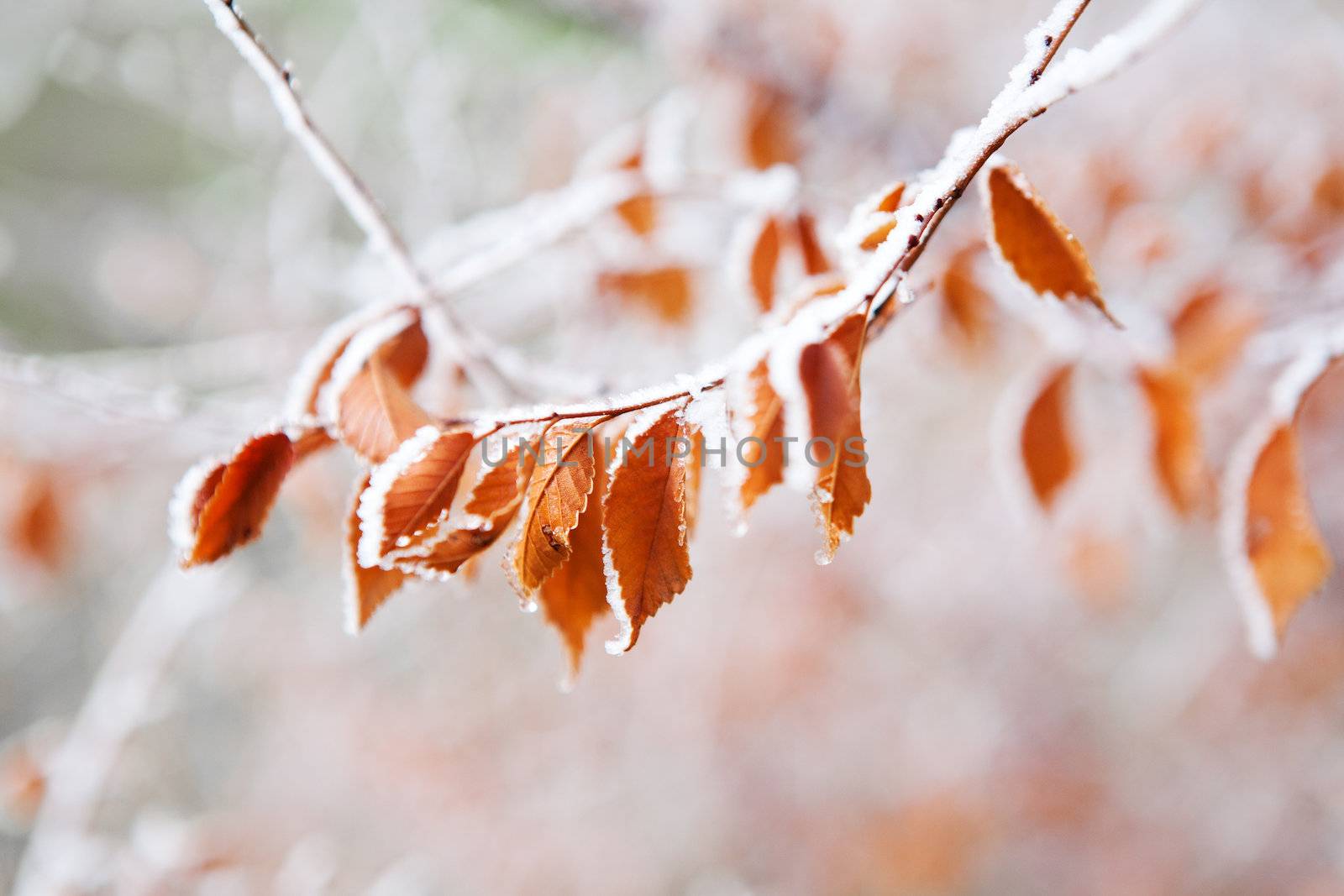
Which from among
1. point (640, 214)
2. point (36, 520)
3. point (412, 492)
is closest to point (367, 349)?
point (412, 492)

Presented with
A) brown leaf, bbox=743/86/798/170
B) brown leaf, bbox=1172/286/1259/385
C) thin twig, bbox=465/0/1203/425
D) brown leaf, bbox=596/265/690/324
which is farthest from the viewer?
brown leaf, bbox=743/86/798/170

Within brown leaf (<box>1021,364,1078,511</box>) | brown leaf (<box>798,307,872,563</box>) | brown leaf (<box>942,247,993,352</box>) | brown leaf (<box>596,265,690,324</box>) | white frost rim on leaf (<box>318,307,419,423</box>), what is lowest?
brown leaf (<box>798,307,872,563</box>)

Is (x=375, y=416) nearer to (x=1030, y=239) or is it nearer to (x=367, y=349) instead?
(x=367, y=349)

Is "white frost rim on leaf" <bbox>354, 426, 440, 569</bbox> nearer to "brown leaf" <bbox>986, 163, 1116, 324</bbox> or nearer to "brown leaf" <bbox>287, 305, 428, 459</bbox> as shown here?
"brown leaf" <bbox>287, 305, 428, 459</bbox>

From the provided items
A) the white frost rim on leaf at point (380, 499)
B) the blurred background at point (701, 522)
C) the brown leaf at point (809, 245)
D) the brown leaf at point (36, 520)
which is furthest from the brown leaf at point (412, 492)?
the brown leaf at point (36, 520)

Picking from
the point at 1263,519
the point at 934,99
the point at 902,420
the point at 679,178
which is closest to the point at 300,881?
the point at 679,178

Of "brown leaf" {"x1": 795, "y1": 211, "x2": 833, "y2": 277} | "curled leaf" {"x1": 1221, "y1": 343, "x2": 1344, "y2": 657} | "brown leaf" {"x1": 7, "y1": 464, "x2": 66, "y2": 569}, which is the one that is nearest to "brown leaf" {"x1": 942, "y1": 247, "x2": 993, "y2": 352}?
Result: "brown leaf" {"x1": 795, "y1": 211, "x2": 833, "y2": 277}
